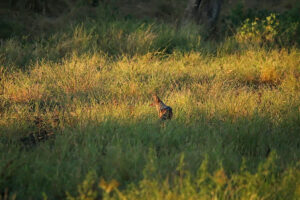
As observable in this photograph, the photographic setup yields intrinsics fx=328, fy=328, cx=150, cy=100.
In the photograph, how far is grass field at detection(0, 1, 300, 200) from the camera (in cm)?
247

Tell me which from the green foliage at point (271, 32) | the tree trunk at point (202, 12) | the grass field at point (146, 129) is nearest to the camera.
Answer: the grass field at point (146, 129)

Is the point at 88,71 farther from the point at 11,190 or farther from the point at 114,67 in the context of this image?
the point at 11,190

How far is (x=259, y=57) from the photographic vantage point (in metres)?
6.50

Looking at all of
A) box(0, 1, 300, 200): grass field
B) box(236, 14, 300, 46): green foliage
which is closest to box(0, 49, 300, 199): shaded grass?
box(0, 1, 300, 200): grass field

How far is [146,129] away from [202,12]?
686 cm

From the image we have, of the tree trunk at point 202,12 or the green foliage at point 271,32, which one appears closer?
the green foliage at point 271,32

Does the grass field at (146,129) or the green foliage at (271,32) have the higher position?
the green foliage at (271,32)

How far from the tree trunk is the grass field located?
9.79 feet

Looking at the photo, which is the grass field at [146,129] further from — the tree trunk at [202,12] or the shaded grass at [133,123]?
the tree trunk at [202,12]

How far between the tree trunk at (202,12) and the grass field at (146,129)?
117 inches

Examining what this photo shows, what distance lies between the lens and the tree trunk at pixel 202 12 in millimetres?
9430

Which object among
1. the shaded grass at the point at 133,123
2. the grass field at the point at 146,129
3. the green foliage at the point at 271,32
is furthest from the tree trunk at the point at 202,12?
the shaded grass at the point at 133,123

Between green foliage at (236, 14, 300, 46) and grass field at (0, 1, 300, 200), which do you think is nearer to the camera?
grass field at (0, 1, 300, 200)

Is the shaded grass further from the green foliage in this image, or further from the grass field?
the green foliage
